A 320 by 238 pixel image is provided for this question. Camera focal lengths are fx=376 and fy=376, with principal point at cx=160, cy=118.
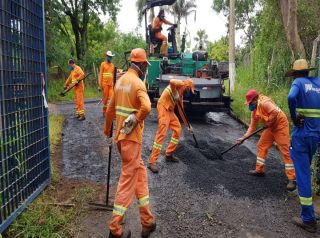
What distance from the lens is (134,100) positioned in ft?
12.9

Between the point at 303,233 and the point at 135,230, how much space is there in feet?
6.34

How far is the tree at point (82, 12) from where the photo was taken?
23.0 meters

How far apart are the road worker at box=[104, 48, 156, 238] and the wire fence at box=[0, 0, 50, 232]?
1125 mm

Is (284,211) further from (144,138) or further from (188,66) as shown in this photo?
(188,66)

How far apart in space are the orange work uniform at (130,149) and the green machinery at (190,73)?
5998 mm

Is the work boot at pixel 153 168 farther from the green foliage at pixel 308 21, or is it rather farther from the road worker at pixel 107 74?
the green foliage at pixel 308 21

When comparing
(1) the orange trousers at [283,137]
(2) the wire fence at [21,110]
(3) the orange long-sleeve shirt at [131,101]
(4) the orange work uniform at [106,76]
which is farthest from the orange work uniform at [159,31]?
(3) the orange long-sleeve shirt at [131,101]

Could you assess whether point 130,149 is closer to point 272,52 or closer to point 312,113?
point 312,113

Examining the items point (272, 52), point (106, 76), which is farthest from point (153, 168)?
point (272, 52)

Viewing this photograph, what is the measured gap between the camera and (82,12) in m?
23.4

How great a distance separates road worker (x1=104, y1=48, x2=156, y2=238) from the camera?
150 inches

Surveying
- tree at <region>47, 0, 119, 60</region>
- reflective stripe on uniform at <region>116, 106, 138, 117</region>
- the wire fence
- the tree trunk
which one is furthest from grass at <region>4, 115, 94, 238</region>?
tree at <region>47, 0, 119, 60</region>

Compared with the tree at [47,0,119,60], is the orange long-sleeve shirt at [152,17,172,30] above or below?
below

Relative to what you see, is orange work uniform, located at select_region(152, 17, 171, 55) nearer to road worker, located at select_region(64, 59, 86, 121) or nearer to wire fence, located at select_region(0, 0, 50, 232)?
road worker, located at select_region(64, 59, 86, 121)
